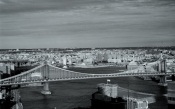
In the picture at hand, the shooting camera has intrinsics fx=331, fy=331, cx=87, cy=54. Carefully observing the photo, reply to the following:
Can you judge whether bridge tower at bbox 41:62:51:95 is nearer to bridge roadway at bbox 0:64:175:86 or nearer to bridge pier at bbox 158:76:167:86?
bridge roadway at bbox 0:64:175:86

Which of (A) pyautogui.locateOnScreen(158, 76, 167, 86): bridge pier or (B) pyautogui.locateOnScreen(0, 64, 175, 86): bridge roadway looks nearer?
(B) pyautogui.locateOnScreen(0, 64, 175, 86): bridge roadway

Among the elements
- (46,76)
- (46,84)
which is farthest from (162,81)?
(46,84)

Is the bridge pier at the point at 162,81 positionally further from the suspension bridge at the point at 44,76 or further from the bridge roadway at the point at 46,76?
the bridge roadway at the point at 46,76

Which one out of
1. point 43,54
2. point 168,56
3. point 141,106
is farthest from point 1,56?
point 141,106

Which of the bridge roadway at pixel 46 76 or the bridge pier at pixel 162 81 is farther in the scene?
the bridge pier at pixel 162 81

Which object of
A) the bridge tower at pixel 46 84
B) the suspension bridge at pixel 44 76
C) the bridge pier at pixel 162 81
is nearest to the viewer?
the bridge tower at pixel 46 84

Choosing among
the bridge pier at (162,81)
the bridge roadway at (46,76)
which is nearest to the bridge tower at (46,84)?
the bridge roadway at (46,76)

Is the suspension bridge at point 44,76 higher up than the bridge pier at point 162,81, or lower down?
higher up

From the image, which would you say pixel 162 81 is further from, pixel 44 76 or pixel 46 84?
pixel 46 84

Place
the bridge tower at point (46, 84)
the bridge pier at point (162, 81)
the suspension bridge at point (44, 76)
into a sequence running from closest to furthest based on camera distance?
the bridge tower at point (46, 84) < the suspension bridge at point (44, 76) < the bridge pier at point (162, 81)

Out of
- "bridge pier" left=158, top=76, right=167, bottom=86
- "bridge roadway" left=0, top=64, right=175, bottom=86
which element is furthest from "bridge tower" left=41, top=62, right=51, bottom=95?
"bridge pier" left=158, top=76, right=167, bottom=86

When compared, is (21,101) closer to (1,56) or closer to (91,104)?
(91,104)

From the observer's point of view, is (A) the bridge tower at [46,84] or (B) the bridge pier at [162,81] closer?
(A) the bridge tower at [46,84]
